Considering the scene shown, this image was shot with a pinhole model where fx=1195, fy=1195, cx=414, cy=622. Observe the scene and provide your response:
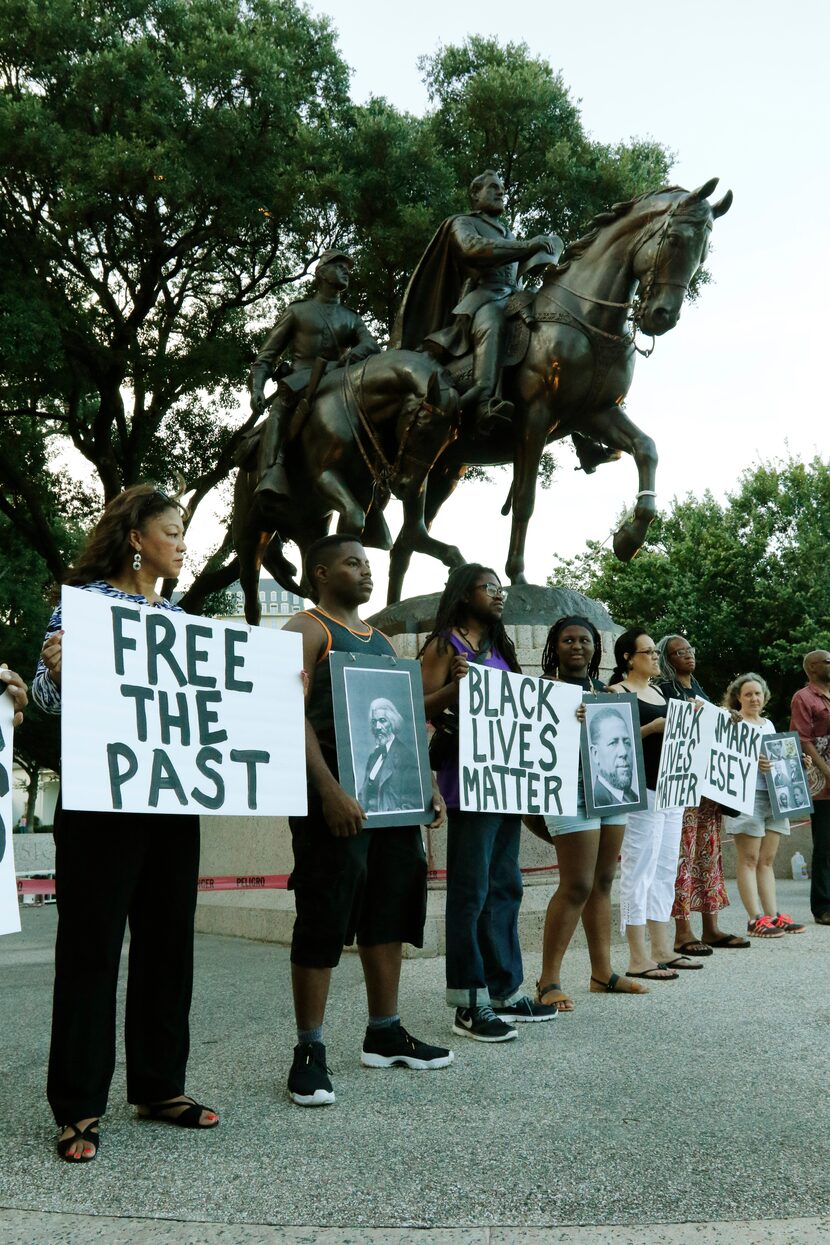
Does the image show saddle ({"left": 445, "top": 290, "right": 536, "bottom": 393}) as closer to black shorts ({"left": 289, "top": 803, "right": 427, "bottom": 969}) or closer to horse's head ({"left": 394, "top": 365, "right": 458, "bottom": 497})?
horse's head ({"left": 394, "top": 365, "right": 458, "bottom": 497})

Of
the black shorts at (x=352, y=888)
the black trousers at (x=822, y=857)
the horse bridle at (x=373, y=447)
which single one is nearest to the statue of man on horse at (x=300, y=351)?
the horse bridle at (x=373, y=447)

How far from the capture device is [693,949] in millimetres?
6945

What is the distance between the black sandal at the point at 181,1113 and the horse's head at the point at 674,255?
A: 6666mm

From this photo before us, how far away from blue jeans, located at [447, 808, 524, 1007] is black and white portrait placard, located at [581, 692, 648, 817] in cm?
52

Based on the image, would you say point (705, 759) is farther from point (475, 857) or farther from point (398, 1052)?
point (398, 1052)

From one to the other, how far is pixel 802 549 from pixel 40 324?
21.8 metres

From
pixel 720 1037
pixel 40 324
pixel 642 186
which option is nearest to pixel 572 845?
pixel 720 1037

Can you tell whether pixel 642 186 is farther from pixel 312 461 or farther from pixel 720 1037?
pixel 720 1037

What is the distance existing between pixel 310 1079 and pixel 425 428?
21.0 ft

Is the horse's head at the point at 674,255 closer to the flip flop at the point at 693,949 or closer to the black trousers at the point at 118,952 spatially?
the flip flop at the point at 693,949

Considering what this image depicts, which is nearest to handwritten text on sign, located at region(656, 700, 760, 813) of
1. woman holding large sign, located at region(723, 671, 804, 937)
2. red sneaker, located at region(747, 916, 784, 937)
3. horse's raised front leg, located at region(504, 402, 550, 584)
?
woman holding large sign, located at region(723, 671, 804, 937)

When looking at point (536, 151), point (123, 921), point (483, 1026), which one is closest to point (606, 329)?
point (483, 1026)

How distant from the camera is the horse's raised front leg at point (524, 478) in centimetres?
923

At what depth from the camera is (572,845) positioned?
5.38 metres
